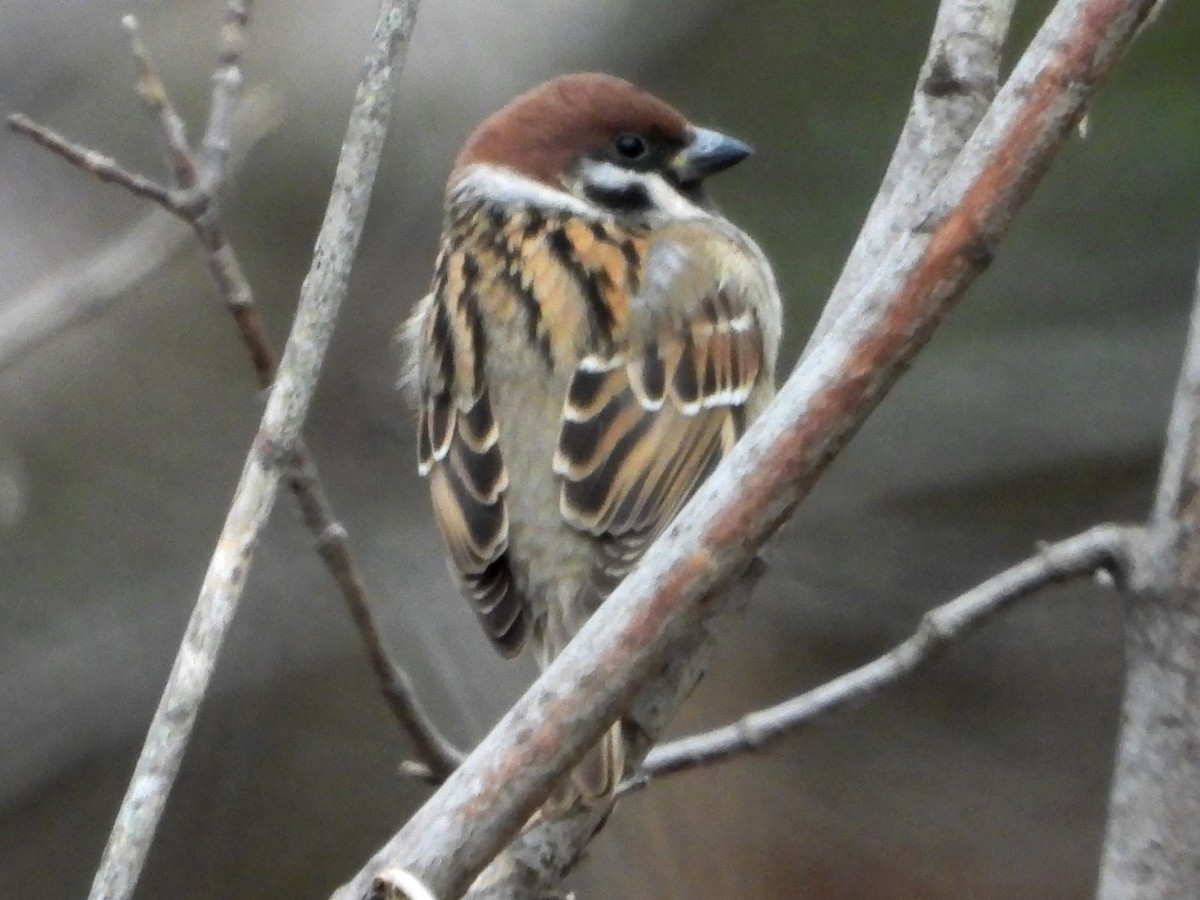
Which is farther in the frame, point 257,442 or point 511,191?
point 511,191

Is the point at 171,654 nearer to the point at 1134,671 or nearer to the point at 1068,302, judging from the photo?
the point at 1068,302

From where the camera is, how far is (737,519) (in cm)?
157

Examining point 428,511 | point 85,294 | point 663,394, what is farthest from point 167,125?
point 428,511

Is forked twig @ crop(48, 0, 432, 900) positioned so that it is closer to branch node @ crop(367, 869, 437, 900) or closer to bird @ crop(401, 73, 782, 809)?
branch node @ crop(367, 869, 437, 900)

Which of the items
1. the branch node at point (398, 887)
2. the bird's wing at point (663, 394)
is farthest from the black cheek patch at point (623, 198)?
the branch node at point (398, 887)

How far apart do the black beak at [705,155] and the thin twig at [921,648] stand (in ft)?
3.69

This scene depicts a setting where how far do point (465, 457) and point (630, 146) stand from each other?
670 mm

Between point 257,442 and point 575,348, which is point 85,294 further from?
point 575,348

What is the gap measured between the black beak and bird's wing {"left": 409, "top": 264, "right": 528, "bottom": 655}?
1.29ft

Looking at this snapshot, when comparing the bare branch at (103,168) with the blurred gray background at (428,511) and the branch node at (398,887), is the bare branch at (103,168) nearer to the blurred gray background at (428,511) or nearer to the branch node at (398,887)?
the branch node at (398,887)

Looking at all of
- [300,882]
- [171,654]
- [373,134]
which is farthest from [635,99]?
[300,882]

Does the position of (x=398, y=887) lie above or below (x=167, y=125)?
below

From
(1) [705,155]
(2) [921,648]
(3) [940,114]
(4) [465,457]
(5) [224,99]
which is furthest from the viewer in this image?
(1) [705,155]

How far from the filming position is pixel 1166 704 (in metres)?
1.56
